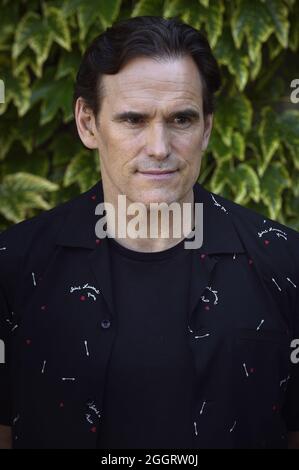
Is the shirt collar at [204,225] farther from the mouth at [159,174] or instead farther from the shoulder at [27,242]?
the mouth at [159,174]

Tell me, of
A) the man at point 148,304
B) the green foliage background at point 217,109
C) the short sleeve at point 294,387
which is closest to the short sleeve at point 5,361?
the man at point 148,304

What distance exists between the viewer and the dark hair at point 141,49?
5.77 feet

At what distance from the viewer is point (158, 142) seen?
1.72 metres

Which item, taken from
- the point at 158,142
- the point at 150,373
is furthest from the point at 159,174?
the point at 150,373

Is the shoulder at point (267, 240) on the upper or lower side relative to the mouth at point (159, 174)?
lower

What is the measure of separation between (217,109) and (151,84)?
3.94 feet

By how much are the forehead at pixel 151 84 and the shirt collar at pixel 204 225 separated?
0.26 meters

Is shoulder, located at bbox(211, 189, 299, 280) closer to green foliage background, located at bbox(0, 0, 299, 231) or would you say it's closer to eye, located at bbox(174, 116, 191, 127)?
eye, located at bbox(174, 116, 191, 127)

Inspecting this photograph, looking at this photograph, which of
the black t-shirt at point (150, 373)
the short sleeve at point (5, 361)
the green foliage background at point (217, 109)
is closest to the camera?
the black t-shirt at point (150, 373)

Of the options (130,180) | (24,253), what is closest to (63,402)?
(24,253)

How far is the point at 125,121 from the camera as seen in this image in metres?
1.77

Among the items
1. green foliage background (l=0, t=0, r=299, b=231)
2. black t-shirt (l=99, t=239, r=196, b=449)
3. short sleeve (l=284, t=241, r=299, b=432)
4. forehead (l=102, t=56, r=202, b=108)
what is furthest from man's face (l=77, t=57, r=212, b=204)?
green foliage background (l=0, t=0, r=299, b=231)

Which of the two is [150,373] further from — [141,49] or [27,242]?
[141,49]
